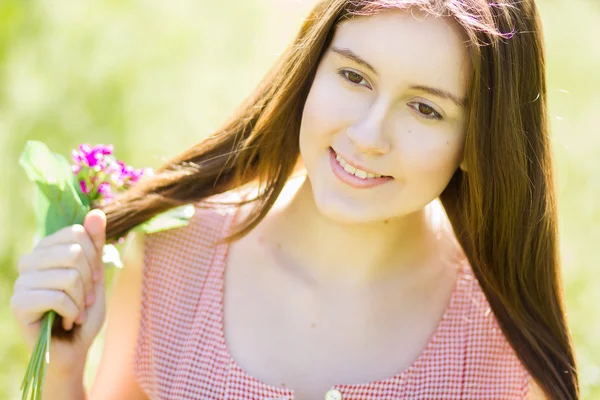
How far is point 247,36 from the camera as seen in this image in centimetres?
520

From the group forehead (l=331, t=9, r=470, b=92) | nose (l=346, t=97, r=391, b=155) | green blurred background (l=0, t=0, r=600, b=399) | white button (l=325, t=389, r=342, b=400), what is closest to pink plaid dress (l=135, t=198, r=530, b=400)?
white button (l=325, t=389, r=342, b=400)

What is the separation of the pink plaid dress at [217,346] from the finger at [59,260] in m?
0.39

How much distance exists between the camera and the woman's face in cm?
192

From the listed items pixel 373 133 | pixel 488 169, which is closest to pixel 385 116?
pixel 373 133

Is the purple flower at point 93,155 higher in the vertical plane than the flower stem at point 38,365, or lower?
higher

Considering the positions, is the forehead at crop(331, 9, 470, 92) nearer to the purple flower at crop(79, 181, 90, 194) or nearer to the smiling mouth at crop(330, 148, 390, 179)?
the smiling mouth at crop(330, 148, 390, 179)

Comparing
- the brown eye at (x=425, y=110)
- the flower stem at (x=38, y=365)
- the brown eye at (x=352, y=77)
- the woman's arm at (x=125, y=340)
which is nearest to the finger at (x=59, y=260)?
the flower stem at (x=38, y=365)

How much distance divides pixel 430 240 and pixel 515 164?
435 millimetres

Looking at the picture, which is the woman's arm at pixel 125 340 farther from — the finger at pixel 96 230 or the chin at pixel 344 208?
the chin at pixel 344 208

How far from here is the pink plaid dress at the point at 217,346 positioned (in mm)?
2209

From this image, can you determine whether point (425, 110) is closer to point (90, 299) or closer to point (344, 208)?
point (344, 208)

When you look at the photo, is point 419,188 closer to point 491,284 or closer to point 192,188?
point 491,284

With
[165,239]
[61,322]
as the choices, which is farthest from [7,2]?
[61,322]

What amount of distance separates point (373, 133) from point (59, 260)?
0.70 meters
